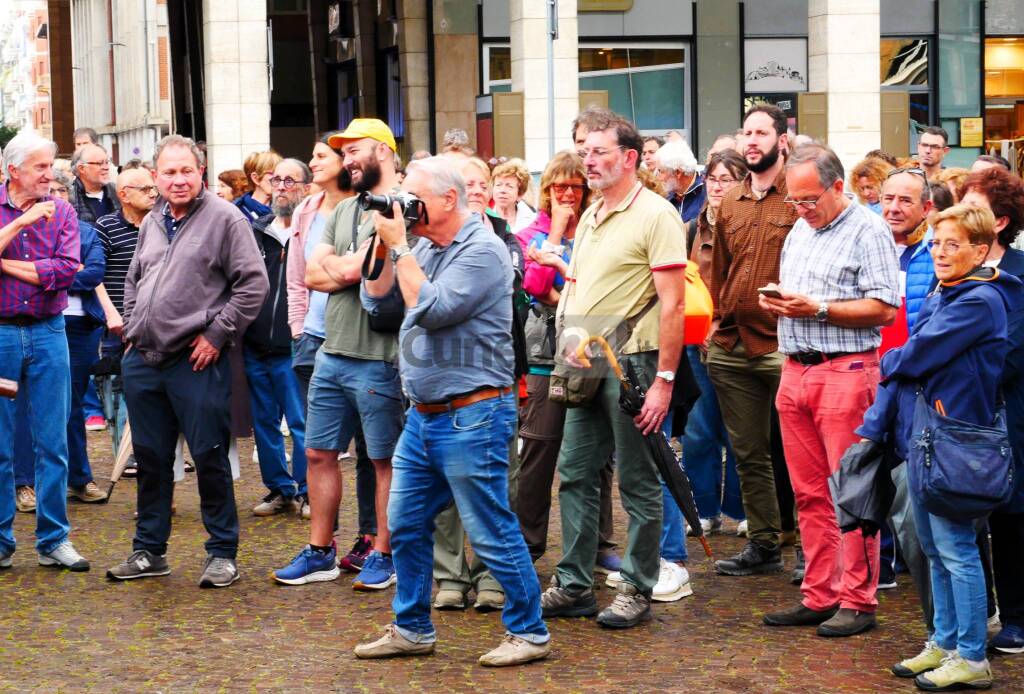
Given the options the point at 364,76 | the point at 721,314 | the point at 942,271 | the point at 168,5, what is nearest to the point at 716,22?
the point at 364,76

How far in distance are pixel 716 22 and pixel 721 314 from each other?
71.4 ft

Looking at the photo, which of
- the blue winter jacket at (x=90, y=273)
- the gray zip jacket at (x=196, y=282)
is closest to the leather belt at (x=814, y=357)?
the gray zip jacket at (x=196, y=282)

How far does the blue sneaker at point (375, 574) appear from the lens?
7559 mm

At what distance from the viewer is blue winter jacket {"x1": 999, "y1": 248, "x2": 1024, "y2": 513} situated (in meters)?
6.25

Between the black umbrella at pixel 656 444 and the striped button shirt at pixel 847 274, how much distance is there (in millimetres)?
741

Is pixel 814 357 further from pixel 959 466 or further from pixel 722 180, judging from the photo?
pixel 722 180

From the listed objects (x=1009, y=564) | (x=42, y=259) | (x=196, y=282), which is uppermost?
(x=42, y=259)

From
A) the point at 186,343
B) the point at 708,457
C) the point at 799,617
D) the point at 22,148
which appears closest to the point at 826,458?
the point at 799,617

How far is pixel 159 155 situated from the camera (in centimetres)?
790

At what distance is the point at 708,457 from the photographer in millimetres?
8891

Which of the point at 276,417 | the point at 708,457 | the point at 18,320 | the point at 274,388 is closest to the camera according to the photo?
the point at 18,320

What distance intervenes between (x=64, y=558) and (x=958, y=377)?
476cm

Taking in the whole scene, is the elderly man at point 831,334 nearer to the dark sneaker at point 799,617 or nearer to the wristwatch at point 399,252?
the dark sneaker at point 799,617

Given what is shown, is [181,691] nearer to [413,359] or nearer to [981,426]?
[413,359]
